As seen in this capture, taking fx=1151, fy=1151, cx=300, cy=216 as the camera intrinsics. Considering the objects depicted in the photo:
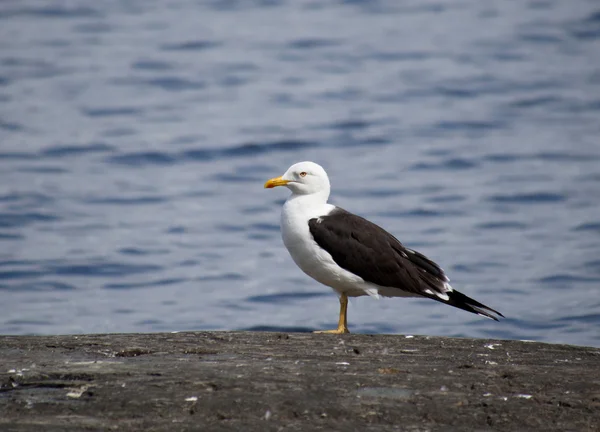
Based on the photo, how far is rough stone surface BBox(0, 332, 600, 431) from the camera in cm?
498

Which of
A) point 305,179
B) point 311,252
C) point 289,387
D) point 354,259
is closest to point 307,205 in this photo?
point 305,179

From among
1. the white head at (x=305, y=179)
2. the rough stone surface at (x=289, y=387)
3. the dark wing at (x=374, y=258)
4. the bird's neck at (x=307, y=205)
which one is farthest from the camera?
the white head at (x=305, y=179)

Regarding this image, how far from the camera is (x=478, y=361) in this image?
19.8 ft

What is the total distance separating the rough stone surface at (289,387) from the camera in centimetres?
498

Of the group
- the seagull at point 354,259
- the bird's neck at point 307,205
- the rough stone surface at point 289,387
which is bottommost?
the rough stone surface at point 289,387

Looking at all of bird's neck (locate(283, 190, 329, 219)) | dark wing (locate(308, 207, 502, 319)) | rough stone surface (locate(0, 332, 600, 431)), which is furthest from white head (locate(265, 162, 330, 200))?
rough stone surface (locate(0, 332, 600, 431))

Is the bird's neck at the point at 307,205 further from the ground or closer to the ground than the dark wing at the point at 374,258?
further from the ground

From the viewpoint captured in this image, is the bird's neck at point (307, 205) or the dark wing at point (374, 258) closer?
the dark wing at point (374, 258)

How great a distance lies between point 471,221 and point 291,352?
30.4ft

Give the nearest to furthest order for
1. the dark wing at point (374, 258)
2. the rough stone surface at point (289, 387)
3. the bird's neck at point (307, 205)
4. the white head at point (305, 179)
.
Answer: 1. the rough stone surface at point (289, 387)
2. the dark wing at point (374, 258)
3. the bird's neck at point (307, 205)
4. the white head at point (305, 179)

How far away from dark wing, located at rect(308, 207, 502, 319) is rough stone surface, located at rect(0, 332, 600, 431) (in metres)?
0.92

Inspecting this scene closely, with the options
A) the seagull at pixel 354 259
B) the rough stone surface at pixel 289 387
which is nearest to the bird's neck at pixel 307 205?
the seagull at pixel 354 259

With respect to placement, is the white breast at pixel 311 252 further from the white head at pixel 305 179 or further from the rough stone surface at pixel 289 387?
the rough stone surface at pixel 289 387

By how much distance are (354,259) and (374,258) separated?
0.13 metres
